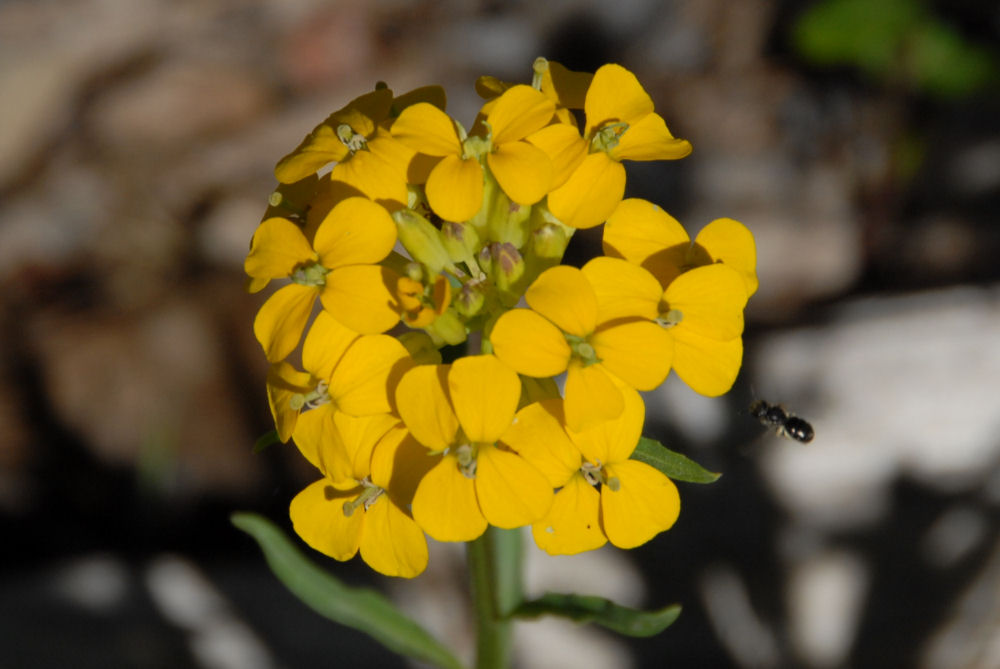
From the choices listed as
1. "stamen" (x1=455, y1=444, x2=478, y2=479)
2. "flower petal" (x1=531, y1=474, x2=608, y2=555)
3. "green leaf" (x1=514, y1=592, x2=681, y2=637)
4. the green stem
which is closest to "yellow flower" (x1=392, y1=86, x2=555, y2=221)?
"stamen" (x1=455, y1=444, x2=478, y2=479)

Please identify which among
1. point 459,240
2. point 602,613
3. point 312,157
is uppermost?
point 312,157

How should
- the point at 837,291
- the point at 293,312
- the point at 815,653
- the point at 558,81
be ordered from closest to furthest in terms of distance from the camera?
the point at 293,312
the point at 558,81
the point at 815,653
the point at 837,291

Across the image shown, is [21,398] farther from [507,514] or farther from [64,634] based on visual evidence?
[507,514]

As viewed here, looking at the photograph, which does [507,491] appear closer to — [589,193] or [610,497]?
[610,497]

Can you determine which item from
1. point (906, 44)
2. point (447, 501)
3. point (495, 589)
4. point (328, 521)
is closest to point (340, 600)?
point (495, 589)

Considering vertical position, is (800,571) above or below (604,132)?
below

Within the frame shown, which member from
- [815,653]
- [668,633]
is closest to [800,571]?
[815,653]
